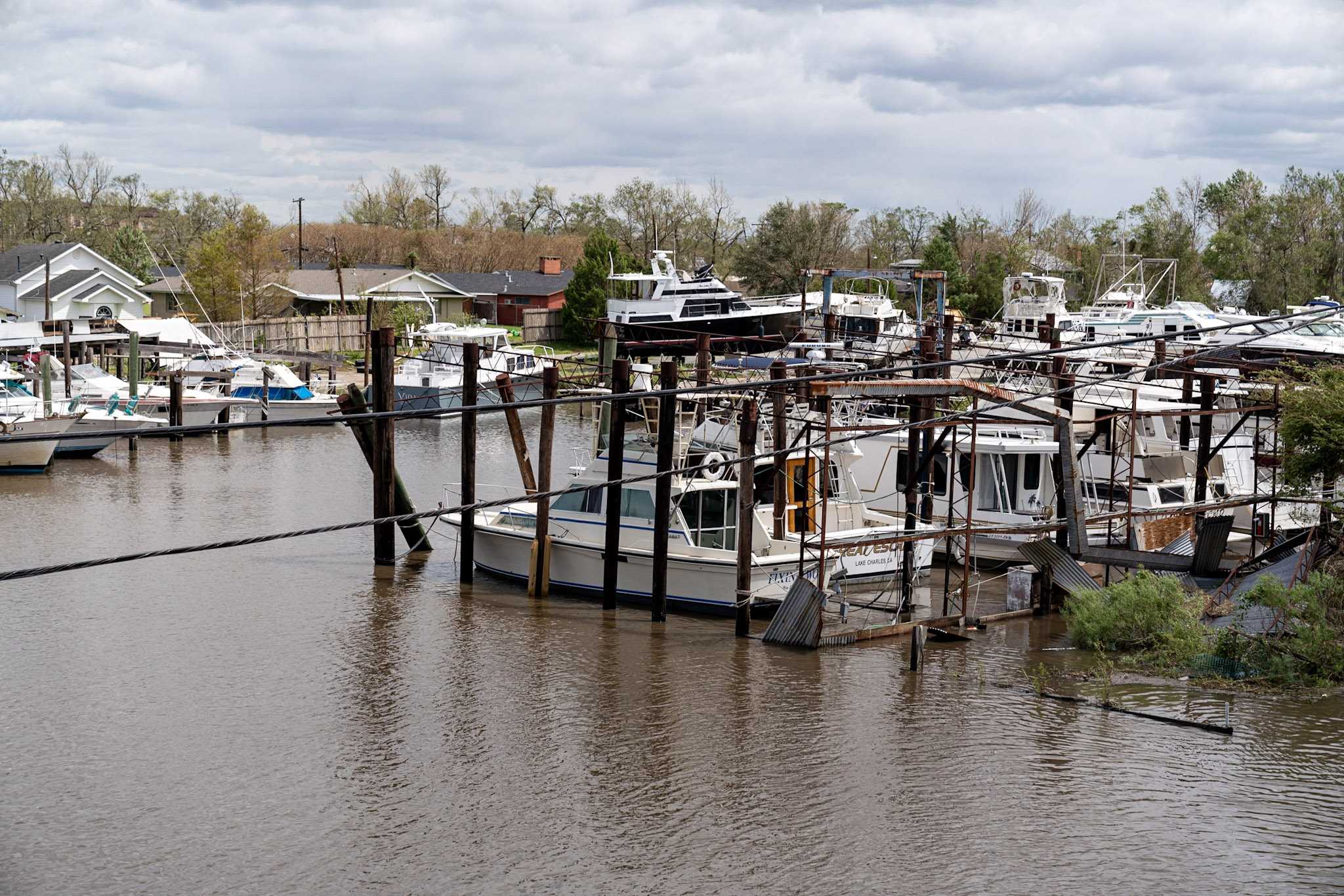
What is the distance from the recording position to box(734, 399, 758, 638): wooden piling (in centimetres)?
1845

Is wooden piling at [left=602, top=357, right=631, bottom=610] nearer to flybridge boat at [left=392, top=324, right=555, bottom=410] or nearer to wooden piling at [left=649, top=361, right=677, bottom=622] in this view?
wooden piling at [left=649, top=361, right=677, bottom=622]

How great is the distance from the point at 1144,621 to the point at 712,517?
649 centimetres

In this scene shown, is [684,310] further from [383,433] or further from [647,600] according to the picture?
[647,600]

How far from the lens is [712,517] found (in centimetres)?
2073

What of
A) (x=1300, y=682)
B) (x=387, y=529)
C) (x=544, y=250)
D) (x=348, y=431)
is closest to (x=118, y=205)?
(x=544, y=250)

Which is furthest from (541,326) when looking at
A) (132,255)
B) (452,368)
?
(132,255)

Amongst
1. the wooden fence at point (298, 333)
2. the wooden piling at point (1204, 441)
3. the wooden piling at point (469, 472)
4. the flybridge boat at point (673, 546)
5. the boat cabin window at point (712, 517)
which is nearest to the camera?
the flybridge boat at point (673, 546)

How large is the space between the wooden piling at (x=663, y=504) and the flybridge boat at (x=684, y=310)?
38.6 metres

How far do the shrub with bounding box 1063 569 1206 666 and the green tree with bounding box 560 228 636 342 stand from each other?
4950 cm

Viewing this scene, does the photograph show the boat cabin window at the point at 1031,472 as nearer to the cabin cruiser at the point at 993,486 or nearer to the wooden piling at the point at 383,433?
the cabin cruiser at the point at 993,486

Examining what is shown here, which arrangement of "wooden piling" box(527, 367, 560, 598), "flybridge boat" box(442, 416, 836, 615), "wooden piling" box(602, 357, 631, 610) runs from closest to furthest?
"wooden piling" box(602, 357, 631, 610) < "flybridge boat" box(442, 416, 836, 615) < "wooden piling" box(527, 367, 560, 598)

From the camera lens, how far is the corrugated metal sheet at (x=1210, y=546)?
20.4 metres

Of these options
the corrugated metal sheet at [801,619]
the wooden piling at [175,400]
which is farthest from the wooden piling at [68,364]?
the corrugated metal sheet at [801,619]

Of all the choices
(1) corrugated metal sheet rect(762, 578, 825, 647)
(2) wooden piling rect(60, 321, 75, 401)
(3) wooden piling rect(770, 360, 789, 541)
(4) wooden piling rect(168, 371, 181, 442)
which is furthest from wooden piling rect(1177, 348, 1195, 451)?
(2) wooden piling rect(60, 321, 75, 401)
